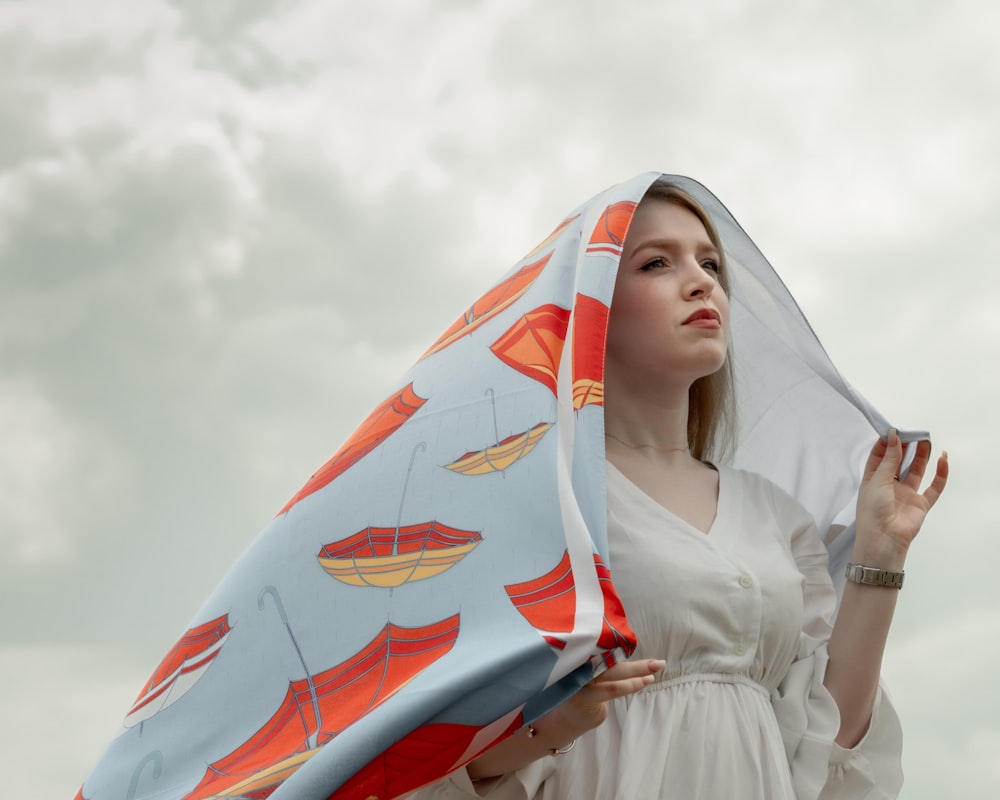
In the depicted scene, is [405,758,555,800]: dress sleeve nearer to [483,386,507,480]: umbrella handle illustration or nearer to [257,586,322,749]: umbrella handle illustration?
[257,586,322,749]: umbrella handle illustration

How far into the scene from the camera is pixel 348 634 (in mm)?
2252

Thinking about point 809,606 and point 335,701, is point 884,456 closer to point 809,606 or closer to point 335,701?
point 809,606

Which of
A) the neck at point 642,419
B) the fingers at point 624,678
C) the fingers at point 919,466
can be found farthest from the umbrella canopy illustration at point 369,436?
the fingers at point 919,466

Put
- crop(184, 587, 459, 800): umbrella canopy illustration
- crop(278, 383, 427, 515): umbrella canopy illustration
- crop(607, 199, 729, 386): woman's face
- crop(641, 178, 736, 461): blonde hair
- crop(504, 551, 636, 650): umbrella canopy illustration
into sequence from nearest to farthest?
crop(504, 551, 636, 650): umbrella canopy illustration < crop(184, 587, 459, 800): umbrella canopy illustration < crop(278, 383, 427, 515): umbrella canopy illustration < crop(607, 199, 729, 386): woman's face < crop(641, 178, 736, 461): blonde hair

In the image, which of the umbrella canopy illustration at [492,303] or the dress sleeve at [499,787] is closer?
the dress sleeve at [499,787]

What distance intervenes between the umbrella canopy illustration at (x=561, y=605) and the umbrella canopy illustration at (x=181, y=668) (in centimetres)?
69

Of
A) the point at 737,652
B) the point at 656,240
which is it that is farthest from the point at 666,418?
the point at 737,652

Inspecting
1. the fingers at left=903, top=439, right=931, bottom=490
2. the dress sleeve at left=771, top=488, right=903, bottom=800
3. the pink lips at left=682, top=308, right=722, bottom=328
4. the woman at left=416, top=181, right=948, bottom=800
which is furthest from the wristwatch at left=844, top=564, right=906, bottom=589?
the pink lips at left=682, top=308, right=722, bottom=328

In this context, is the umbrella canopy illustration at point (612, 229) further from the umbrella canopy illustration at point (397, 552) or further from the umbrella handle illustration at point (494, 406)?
the umbrella canopy illustration at point (397, 552)

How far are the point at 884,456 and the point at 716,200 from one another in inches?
28.9

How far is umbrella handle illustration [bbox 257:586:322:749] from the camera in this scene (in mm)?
2131

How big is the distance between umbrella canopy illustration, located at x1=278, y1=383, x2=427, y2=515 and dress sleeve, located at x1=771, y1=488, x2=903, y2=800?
95 cm

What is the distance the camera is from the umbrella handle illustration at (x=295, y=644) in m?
2.13

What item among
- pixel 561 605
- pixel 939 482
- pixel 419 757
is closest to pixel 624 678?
pixel 561 605
